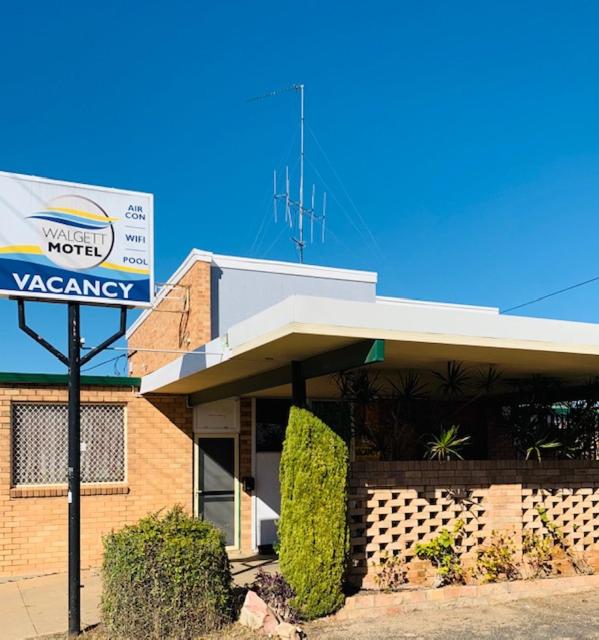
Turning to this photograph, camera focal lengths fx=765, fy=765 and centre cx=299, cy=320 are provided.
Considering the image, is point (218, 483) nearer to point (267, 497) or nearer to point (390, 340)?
point (267, 497)

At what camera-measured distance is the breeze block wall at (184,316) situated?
13.0m

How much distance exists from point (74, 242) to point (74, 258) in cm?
17

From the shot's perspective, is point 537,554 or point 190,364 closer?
point 537,554

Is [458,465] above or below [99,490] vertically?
above

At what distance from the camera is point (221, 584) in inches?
288

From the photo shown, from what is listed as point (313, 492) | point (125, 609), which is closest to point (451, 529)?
point (313, 492)

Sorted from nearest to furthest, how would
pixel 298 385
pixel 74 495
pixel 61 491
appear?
pixel 74 495 < pixel 298 385 < pixel 61 491

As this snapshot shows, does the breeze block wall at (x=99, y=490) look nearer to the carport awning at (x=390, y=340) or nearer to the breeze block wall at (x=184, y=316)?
the breeze block wall at (x=184, y=316)

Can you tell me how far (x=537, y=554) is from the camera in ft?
30.6

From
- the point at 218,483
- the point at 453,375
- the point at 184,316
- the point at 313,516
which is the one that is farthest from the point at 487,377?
the point at 184,316

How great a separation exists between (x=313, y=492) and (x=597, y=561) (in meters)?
4.37

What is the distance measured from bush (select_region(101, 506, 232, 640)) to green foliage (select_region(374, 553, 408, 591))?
199 centimetres

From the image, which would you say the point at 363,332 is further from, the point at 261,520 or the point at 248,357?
the point at 261,520

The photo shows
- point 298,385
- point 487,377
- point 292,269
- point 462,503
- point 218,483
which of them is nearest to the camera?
point 298,385
